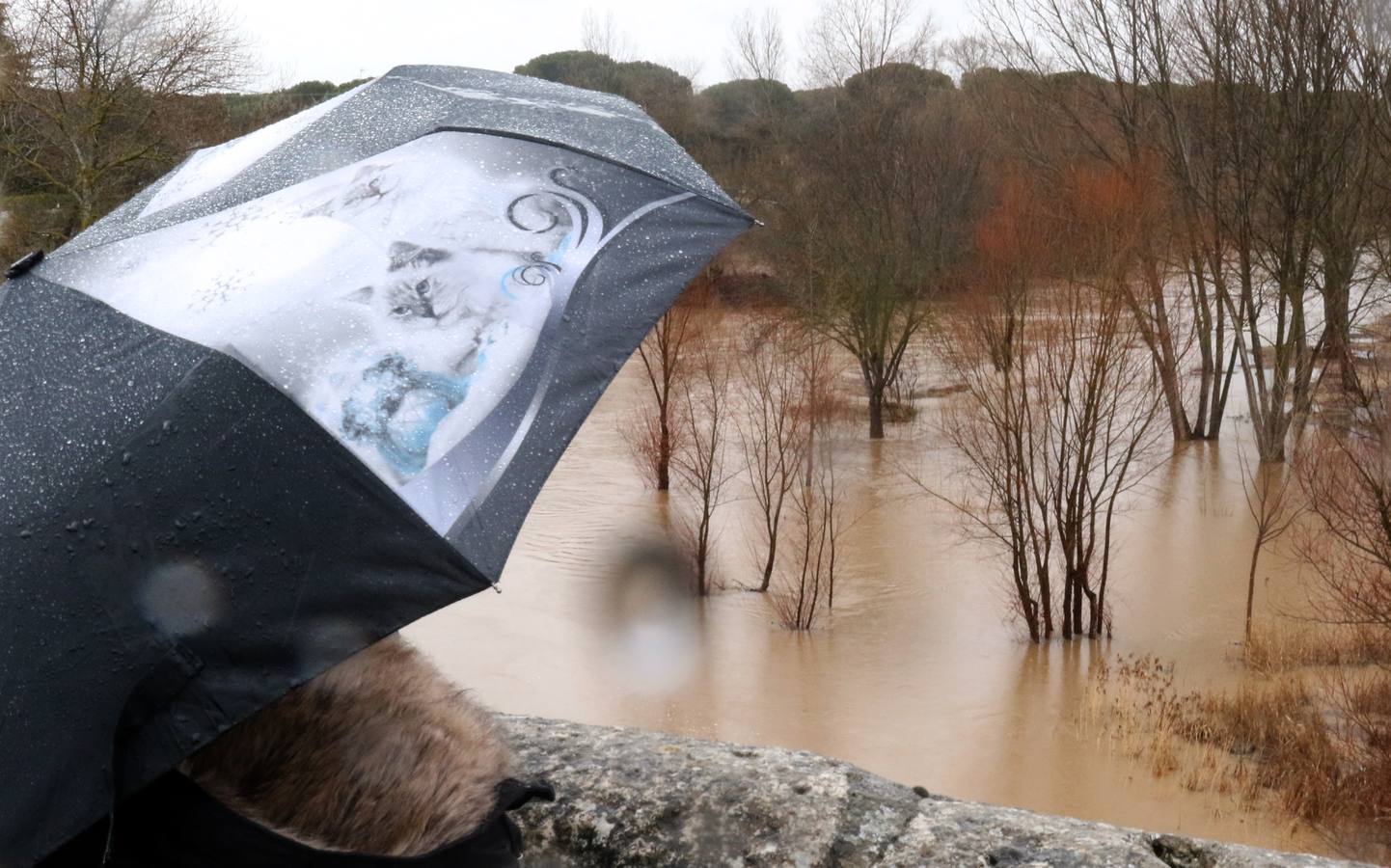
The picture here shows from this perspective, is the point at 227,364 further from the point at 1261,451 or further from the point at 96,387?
the point at 1261,451

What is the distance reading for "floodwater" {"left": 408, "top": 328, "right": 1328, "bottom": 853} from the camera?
1070 cm

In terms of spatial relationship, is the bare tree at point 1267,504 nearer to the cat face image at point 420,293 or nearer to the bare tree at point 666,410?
the bare tree at point 666,410

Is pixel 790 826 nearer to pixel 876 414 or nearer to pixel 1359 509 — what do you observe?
pixel 1359 509

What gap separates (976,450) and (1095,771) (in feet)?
17.2

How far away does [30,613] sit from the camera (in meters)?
1.31

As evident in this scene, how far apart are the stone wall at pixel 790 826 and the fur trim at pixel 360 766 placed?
0.33m

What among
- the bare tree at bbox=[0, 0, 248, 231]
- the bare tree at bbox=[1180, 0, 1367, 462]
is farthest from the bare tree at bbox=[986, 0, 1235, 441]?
the bare tree at bbox=[0, 0, 248, 231]

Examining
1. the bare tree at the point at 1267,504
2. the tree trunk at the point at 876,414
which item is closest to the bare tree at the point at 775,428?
the tree trunk at the point at 876,414

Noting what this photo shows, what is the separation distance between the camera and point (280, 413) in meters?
1.38

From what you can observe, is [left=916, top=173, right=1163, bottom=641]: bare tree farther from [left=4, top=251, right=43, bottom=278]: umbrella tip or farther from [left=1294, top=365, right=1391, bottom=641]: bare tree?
[left=4, top=251, right=43, bottom=278]: umbrella tip

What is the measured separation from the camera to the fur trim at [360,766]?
1338mm

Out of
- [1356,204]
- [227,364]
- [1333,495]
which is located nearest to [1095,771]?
[1333,495]

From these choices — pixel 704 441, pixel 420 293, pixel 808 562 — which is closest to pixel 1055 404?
pixel 808 562

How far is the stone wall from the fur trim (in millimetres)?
335
